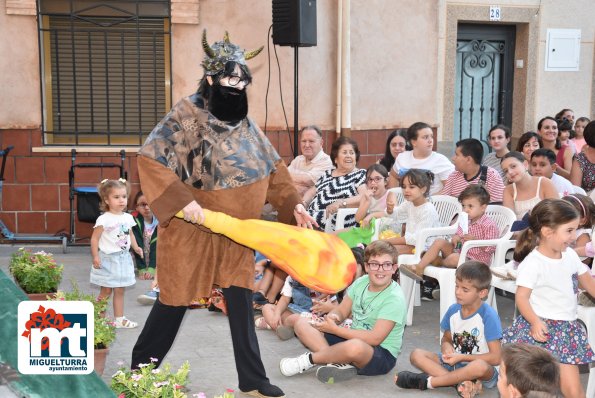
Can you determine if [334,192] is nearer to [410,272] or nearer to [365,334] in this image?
[410,272]

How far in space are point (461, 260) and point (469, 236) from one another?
240 mm

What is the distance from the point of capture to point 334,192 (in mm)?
8305

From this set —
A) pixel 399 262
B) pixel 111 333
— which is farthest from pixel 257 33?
pixel 111 333

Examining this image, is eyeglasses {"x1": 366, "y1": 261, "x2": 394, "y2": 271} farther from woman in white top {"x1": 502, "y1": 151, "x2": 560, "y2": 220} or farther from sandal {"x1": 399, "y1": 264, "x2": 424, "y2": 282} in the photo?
woman in white top {"x1": 502, "y1": 151, "x2": 560, "y2": 220}

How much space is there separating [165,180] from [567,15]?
9433mm

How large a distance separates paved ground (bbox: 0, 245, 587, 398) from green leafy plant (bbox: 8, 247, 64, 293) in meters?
0.67

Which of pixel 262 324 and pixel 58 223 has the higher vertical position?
pixel 58 223

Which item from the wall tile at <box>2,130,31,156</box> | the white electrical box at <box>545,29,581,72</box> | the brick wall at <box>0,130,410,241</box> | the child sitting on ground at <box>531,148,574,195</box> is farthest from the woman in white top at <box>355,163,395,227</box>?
the white electrical box at <box>545,29,581,72</box>

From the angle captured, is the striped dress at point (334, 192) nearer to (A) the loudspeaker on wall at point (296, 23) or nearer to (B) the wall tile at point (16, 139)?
(A) the loudspeaker on wall at point (296, 23)

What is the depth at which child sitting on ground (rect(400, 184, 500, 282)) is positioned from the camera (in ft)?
23.2

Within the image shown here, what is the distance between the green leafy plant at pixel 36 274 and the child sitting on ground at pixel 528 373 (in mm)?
4168

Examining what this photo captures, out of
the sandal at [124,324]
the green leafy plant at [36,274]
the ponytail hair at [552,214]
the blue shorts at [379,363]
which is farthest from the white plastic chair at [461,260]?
the green leafy plant at [36,274]

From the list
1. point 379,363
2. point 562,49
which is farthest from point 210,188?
point 562,49

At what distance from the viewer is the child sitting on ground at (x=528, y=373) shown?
11.9ft
